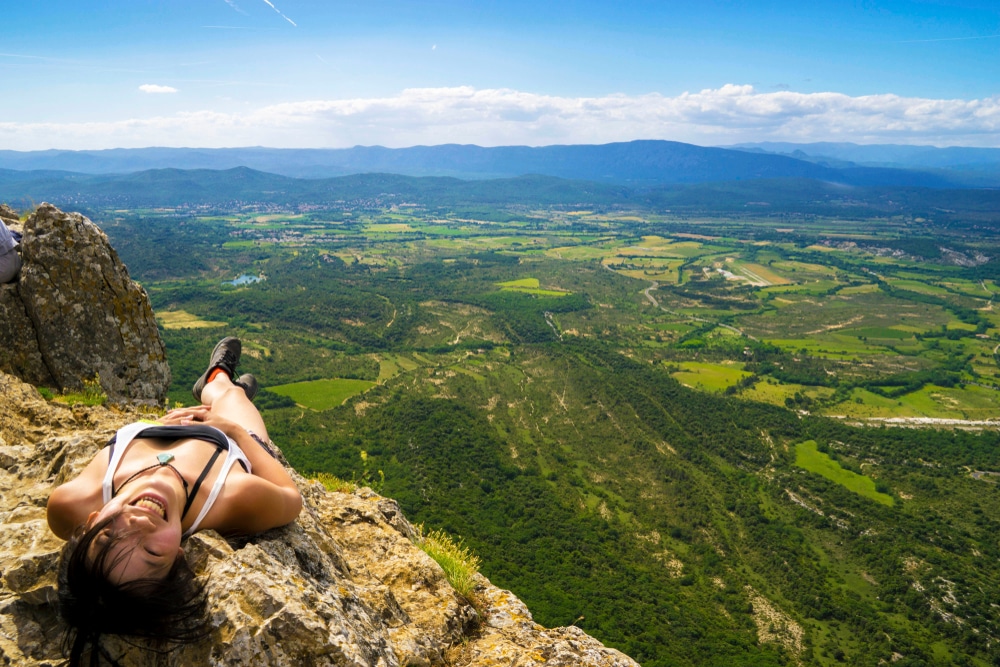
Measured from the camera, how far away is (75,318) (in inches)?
Result: 421

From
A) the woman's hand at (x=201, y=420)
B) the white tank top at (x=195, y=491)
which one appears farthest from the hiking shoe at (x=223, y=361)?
the white tank top at (x=195, y=491)

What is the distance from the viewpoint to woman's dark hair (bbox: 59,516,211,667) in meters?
3.06

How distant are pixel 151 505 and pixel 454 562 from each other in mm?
4629

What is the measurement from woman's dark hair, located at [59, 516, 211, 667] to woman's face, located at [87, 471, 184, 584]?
0.02 metres

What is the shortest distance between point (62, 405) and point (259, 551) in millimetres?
6814

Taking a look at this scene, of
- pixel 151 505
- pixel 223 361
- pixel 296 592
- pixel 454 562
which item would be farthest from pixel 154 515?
pixel 223 361

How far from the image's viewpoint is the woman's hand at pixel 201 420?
504cm

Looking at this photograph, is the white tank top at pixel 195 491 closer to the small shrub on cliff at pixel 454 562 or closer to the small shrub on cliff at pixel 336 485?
the small shrub on cliff at pixel 454 562

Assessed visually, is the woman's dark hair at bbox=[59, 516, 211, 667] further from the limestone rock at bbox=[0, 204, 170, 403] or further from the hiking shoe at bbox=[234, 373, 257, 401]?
the limestone rock at bbox=[0, 204, 170, 403]

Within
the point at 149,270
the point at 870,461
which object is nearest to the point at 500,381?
the point at 870,461

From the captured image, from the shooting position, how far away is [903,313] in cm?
12469

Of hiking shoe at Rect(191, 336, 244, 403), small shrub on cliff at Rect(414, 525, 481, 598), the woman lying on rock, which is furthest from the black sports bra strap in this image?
hiking shoe at Rect(191, 336, 244, 403)

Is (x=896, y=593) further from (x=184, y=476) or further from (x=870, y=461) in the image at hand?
(x=184, y=476)

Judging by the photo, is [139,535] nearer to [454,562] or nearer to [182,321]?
[454,562]
